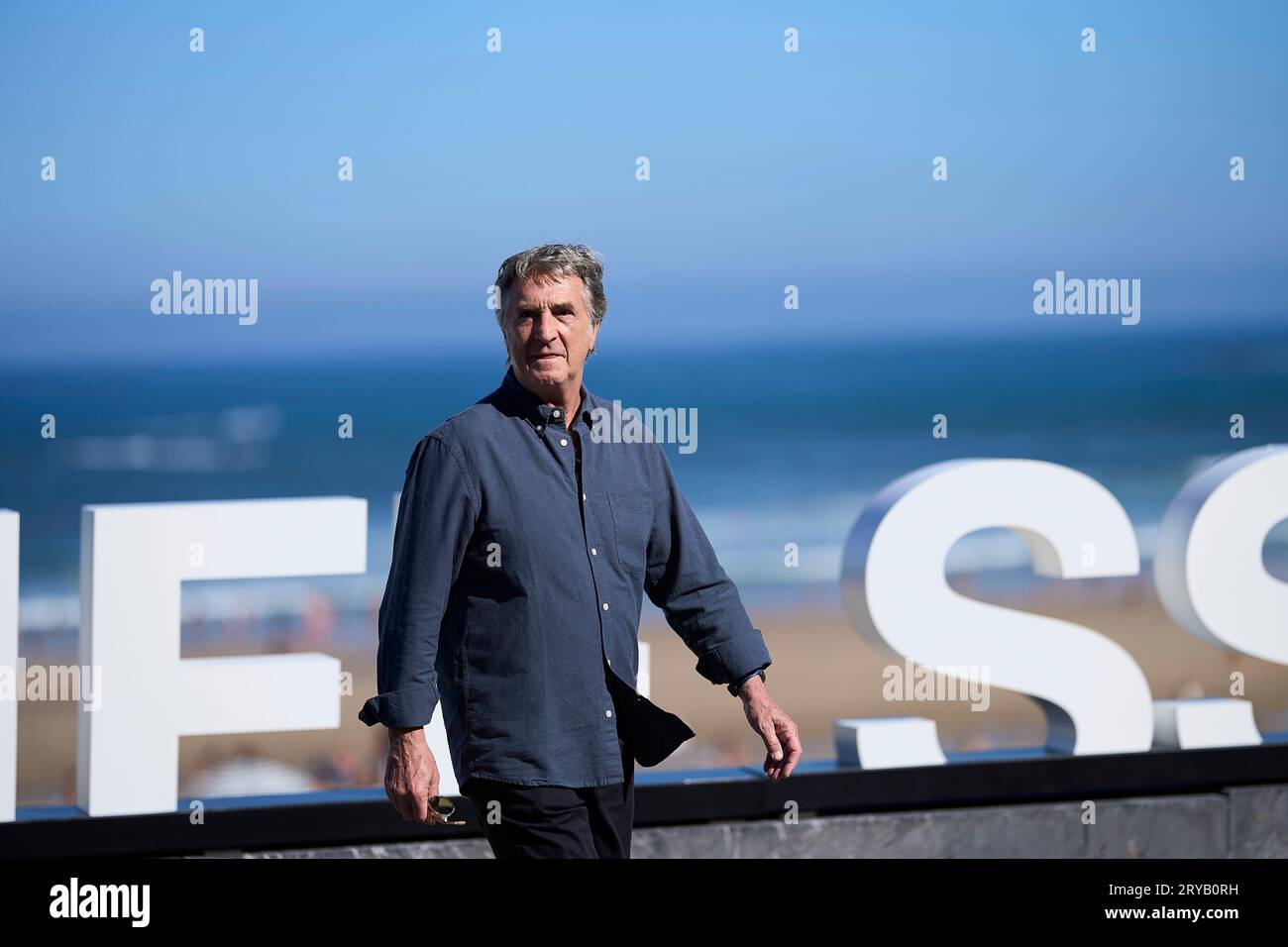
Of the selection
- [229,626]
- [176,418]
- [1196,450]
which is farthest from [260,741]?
[1196,450]

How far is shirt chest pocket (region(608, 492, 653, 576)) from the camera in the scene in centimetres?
321

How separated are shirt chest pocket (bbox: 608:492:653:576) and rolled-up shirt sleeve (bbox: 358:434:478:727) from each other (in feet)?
1.00

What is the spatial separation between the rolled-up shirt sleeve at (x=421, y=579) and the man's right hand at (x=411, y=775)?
0.03 m

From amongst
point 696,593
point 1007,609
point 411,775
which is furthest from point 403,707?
point 1007,609

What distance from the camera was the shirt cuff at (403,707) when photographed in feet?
9.37

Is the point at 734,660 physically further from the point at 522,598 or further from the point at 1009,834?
the point at 1009,834

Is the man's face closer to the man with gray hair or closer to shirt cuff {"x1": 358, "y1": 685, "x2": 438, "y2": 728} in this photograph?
the man with gray hair

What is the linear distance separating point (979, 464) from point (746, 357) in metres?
25.6

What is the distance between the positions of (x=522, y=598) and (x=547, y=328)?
1.58 ft

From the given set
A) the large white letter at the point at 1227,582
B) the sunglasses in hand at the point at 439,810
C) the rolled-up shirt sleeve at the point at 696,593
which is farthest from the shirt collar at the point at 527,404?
the large white letter at the point at 1227,582

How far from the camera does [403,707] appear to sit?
113 inches

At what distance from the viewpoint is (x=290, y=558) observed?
16.2 feet

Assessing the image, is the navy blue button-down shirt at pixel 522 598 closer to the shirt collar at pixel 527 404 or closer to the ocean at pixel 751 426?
the shirt collar at pixel 527 404
